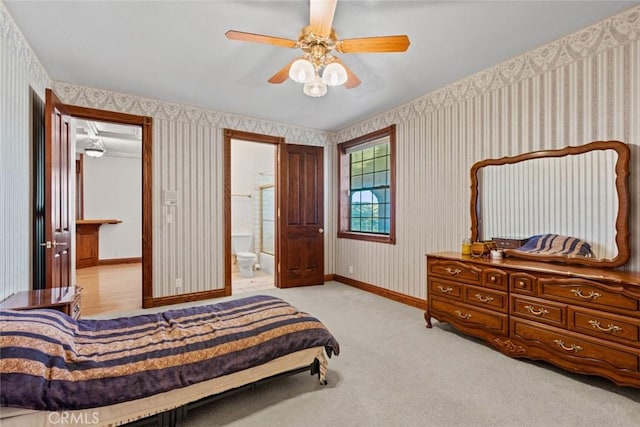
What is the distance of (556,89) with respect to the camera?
8.82ft

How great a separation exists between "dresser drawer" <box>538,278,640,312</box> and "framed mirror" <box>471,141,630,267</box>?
426 millimetres

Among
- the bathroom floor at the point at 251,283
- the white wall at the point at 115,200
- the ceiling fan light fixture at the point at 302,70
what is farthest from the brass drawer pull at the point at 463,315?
the white wall at the point at 115,200

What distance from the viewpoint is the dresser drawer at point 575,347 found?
196 centimetres

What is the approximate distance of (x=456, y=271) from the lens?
117 inches


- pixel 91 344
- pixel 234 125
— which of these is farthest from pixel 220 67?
pixel 91 344

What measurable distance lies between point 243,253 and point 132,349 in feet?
14.0

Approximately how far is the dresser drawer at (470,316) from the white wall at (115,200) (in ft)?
23.9

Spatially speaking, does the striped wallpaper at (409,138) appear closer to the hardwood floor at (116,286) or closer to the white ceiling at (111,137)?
the hardwood floor at (116,286)

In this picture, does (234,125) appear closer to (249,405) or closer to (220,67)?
(220,67)

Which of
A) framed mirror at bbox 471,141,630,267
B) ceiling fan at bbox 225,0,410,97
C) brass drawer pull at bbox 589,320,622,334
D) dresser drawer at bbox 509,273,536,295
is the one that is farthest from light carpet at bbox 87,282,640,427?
ceiling fan at bbox 225,0,410,97

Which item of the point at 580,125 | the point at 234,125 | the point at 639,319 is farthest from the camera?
the point at 234,125

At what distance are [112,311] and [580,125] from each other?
525 cm

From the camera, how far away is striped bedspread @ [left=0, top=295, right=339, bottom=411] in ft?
4.44

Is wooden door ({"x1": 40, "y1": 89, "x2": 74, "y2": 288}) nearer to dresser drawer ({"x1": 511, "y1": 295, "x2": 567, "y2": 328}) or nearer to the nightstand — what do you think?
the nightstand
